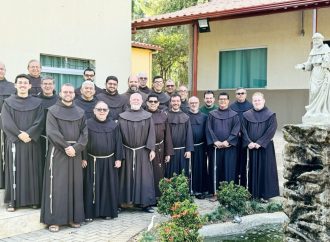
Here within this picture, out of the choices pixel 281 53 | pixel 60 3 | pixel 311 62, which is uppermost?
pixel 60 3

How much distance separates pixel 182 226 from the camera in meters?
5.48

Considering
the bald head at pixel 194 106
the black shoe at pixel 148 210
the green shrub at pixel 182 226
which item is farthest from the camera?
the bald head at pixel 194 106

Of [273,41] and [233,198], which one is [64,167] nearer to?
[233,198]

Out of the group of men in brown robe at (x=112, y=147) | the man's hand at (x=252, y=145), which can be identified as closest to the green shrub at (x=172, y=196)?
the group of men in brown robe at (x=112, y=147)

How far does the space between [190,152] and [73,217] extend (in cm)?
293

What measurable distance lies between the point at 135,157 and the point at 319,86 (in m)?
3.60

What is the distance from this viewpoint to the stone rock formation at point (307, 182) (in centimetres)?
505

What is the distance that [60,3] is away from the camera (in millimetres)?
11078

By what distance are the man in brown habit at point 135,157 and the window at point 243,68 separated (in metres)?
6.91

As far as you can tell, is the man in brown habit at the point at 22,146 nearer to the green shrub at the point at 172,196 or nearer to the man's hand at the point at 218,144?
the green shrub at the point at 172,196

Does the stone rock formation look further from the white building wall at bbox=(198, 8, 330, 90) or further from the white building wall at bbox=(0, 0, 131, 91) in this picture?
the white building wall at bbox=(198, 8, 330, 90)

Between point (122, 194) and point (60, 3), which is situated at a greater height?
point (60, 3)

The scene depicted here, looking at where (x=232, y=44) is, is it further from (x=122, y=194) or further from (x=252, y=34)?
(x=122, y=194)

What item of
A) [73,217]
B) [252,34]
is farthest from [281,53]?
[73,217]
